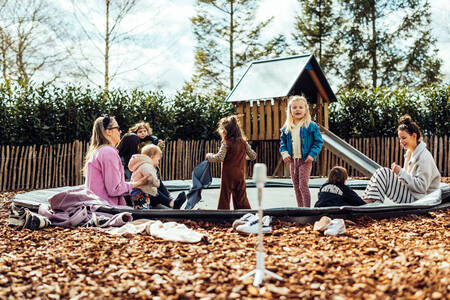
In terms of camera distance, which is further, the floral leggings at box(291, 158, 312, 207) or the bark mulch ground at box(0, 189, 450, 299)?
the floral leggings at box(291, 158, 312, 207)

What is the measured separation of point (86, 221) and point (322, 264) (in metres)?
2.40

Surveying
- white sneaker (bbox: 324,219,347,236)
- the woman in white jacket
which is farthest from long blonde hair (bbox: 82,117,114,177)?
the woman in white jacket

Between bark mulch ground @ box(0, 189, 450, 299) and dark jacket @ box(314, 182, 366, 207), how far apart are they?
57 cm

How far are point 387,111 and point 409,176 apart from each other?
8.11 meters

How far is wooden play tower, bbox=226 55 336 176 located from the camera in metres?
10.3

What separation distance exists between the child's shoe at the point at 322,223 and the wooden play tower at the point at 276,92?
6.50 metres

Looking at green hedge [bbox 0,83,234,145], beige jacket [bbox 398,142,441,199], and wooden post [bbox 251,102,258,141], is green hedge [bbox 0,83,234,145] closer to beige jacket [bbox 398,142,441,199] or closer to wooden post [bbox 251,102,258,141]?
wooden post [bbox 251,102,258,141]

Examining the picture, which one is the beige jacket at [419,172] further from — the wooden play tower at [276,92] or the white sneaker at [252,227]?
the wooden play tower at [276,92]

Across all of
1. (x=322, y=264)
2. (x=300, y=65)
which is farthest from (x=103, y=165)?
(x=300, y=65)

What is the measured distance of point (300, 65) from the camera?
10.6 m

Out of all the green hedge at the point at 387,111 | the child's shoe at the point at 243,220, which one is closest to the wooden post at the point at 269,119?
the green hedge at the point at 387,111

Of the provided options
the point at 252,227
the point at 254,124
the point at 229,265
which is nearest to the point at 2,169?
the point at 254,124

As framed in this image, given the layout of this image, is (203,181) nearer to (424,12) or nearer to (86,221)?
(86,221)

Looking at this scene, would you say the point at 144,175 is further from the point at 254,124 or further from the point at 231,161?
the point at 254,124
